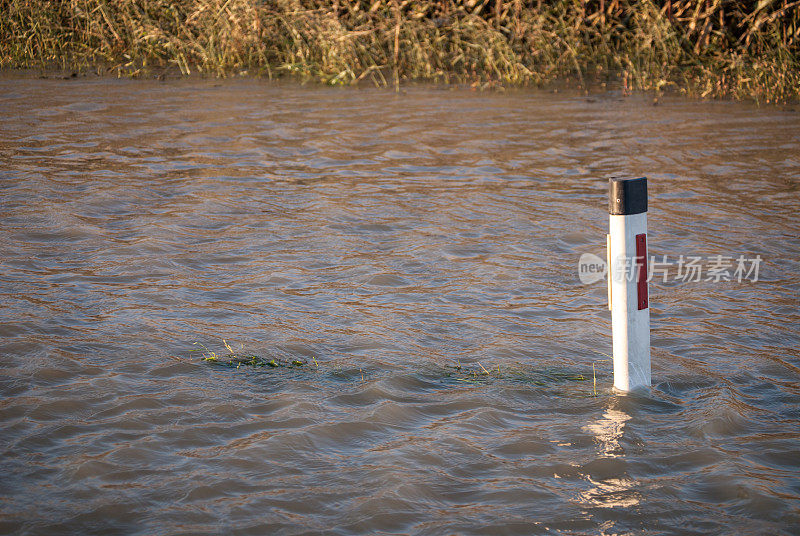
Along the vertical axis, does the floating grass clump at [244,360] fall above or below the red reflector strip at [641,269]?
below

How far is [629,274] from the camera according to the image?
3822mm

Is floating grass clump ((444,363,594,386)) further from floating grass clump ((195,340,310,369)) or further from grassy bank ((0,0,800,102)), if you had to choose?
grassy bank ((0,0,800,102))

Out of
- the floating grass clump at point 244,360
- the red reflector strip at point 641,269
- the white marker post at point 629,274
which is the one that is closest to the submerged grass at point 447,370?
the floating grass clump at point 244,360

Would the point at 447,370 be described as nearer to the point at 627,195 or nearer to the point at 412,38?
the point at 627,195

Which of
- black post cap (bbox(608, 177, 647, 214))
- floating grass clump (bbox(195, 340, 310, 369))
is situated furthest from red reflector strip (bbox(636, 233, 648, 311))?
floating grass clump (bbox(195, 340, 310, 369))

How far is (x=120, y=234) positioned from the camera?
6.72 metres

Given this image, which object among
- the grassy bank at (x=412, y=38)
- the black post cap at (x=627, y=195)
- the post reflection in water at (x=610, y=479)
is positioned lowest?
the post reflection in water at (x=610, y=479)

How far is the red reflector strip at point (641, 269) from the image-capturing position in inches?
150

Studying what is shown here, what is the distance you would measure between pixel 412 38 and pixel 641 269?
37.3ft

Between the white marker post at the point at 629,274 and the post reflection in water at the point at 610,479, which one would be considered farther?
the white marker post at the point at 629,274

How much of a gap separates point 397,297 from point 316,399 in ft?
5.16

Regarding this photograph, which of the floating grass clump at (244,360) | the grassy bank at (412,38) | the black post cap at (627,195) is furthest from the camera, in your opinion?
the grassy bank at (412,38)

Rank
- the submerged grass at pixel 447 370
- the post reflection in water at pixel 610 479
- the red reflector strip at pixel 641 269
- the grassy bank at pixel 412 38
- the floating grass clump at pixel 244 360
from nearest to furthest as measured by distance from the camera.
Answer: the post reflection in water at pixel 610 479, the red reflector strip at pixel 641 269, the submerged grass at pixel 447 370, the floating grass clump at pixel 244 360, the grassy bank at pixel 412 38

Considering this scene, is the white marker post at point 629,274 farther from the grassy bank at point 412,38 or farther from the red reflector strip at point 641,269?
the grassy bank at point 412,38
